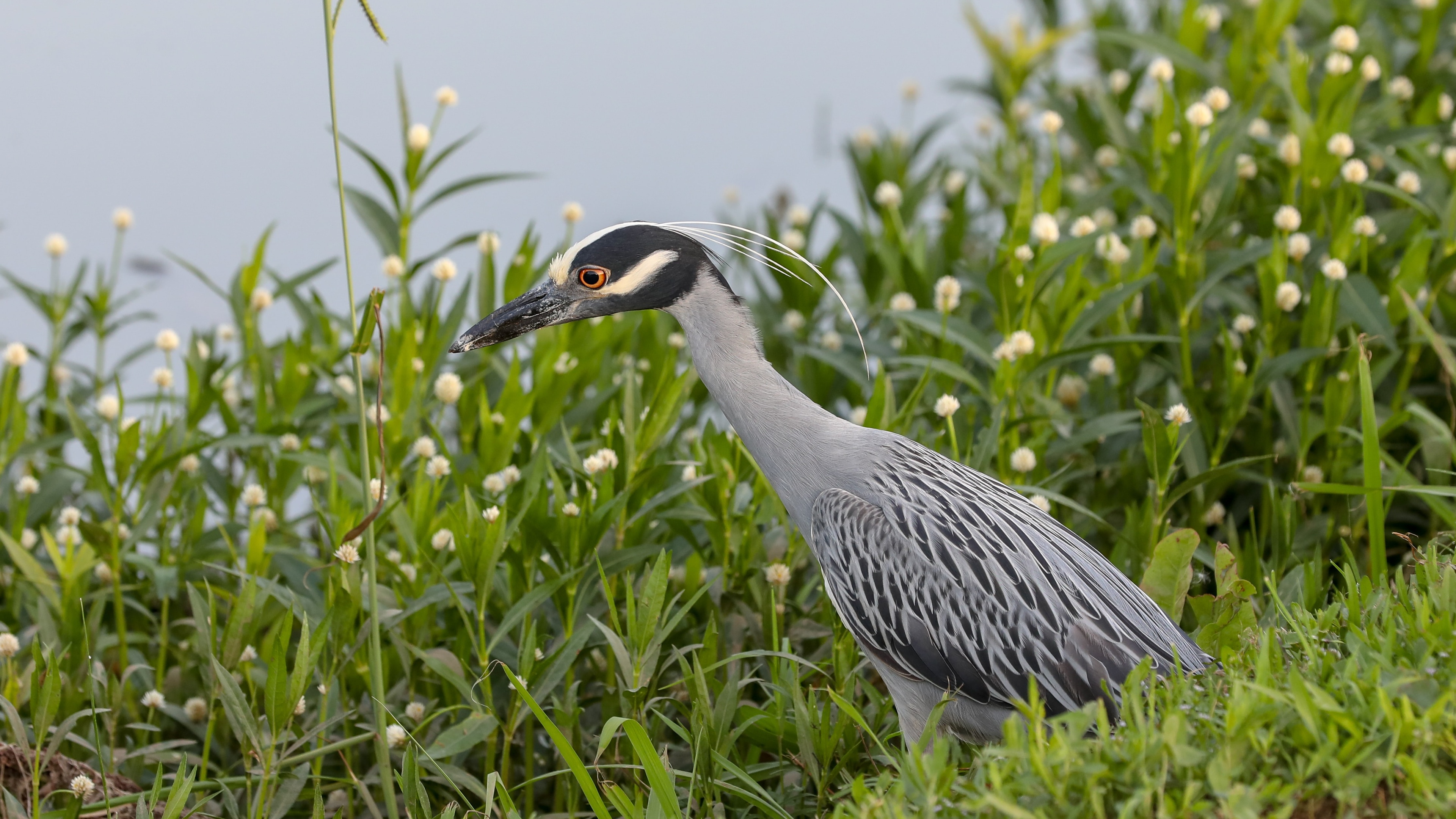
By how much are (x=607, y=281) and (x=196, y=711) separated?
1877mm

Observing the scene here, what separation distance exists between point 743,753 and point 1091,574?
1.20 m

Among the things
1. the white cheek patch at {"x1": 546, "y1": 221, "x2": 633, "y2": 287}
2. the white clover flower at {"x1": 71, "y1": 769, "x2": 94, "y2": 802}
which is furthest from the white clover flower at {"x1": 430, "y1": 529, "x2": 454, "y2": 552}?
the white clover flower at {"x1": 71, "y1": 769, "x2": 94, "y2": 802}

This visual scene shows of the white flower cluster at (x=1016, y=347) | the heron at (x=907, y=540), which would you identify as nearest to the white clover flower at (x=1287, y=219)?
the white flower cluster at (x=1016, y=347)

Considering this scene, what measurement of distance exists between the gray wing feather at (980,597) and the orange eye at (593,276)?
89 cm

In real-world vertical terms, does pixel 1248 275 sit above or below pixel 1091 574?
above

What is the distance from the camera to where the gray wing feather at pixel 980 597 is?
3170mm

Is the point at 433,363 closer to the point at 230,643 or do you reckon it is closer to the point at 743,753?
the point at 230,643

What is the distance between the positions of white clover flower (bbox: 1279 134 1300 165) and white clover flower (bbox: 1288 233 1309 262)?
0.51 metres

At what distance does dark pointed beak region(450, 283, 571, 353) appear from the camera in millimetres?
3682

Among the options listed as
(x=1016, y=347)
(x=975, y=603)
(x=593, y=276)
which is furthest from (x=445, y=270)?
(x=975, y=603)

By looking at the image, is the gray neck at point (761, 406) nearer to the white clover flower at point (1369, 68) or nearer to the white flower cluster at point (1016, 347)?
the white flower cluster at point (1016, 347)

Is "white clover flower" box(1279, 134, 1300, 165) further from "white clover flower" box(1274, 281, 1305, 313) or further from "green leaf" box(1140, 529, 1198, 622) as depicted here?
"green leaf" box(1140, 529, 1198, 622)

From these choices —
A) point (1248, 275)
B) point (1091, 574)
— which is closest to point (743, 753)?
point (1091, 574)

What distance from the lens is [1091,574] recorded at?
3295mm
